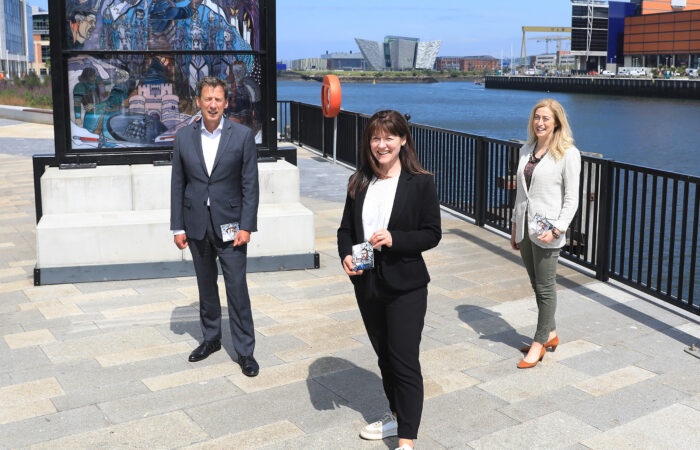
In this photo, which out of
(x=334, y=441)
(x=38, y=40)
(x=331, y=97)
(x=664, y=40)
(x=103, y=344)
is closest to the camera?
(x=334, y=441)

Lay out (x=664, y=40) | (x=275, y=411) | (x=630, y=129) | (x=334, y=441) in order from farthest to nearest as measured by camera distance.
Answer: (x=664, y=40) < (x=630, y=129) < (x=275, y=411) < (x=334, y=441)

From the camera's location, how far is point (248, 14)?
8.04 metres

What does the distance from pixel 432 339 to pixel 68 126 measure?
4371 millimetres

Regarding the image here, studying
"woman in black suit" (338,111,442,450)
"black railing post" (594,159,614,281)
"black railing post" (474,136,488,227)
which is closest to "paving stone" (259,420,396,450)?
"woman in black suit" (338,111,442,450)

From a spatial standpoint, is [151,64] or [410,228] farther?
[151,64]

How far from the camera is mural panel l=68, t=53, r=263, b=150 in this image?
7.80 m

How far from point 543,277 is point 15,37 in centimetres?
14221

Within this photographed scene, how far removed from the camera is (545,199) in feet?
16.1

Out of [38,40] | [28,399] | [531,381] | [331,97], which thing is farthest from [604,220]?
[38,40]

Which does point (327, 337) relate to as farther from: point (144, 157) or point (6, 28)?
point (6, 28)

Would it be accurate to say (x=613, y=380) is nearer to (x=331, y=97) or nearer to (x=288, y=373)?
(x=288, y=373)

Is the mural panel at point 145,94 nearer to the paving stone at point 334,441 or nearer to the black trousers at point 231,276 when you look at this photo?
the black trousers at point 231,276

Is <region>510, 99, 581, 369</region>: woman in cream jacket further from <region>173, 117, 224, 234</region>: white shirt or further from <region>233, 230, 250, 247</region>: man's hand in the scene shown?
<region>173, 117, 224, 234</region>: white shirt

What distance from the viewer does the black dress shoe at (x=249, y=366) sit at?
15.7 ft
